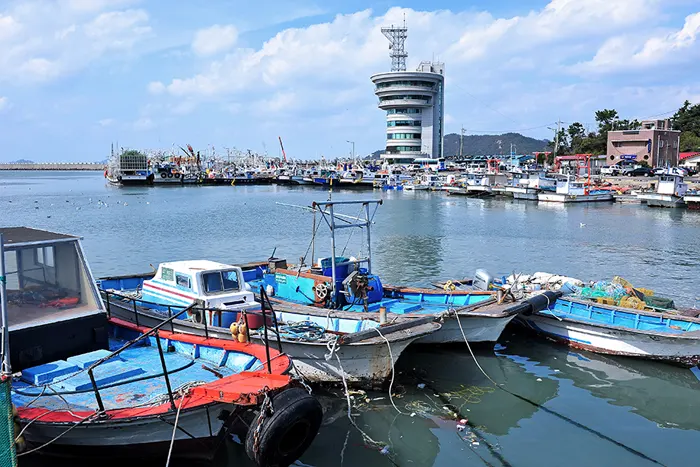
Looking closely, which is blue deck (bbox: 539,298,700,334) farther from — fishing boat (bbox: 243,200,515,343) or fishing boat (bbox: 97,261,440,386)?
fishing boat (bbox: 97,261,440,386)

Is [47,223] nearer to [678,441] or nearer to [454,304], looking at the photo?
[454,304]

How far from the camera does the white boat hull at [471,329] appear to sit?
14.0m

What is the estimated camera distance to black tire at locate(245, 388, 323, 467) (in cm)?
775

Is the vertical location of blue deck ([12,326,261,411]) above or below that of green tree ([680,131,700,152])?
below

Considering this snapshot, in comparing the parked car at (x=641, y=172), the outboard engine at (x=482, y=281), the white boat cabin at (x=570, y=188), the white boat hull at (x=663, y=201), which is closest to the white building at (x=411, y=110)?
the parked car at (x=641, y=172)

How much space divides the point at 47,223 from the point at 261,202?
30013mm

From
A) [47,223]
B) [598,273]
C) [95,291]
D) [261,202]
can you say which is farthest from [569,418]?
[261,202]

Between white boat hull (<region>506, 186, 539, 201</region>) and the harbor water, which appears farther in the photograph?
white boat hull (<region>506, 186, 539, 201</region>)

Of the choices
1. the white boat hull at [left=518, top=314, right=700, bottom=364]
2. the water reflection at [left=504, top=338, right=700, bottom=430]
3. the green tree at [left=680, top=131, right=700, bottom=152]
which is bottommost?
the water reflection at [left=504, top=338, right=700, bottom=430]

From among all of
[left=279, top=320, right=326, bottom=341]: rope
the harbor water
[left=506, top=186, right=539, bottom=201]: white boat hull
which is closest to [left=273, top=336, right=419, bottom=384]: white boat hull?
[left=279, top=320, right=326, bottom=341]: rope

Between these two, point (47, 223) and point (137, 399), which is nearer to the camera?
point (137, 399)

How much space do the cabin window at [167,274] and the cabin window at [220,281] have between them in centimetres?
107

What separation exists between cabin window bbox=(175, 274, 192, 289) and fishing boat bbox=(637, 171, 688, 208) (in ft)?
199

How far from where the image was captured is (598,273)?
27.9 meters
